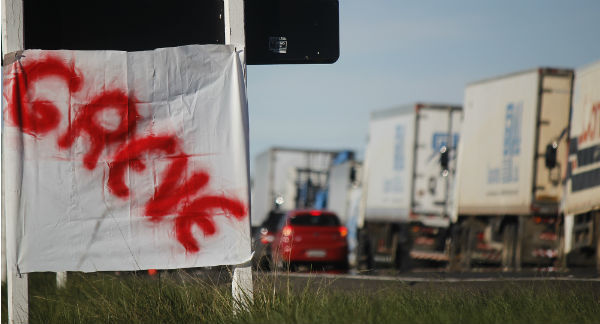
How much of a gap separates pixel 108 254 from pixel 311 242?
1622cm

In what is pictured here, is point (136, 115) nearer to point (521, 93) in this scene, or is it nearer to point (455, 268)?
point (521, 93)

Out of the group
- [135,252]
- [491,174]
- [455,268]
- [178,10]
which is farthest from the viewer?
[455,268]

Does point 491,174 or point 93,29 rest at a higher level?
point 93,29

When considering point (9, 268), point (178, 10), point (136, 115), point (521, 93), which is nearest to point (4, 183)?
point (9, 268)

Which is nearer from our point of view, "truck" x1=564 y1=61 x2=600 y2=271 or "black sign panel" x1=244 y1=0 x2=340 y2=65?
"black sign panel" x1=244 y1=0 x2=340 y2=65

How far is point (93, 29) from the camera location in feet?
26.8

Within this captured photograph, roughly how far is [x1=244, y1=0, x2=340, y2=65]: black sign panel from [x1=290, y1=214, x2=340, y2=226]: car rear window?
1576 cm

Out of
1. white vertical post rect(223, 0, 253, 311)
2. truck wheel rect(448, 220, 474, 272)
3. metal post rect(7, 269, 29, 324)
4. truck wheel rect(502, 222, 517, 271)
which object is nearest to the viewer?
white vertical post rect(223, 0, 253, 311)

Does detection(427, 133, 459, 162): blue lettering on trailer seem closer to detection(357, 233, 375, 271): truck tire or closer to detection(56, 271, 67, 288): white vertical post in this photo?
detection(357, 233, 375, 271): truck tire

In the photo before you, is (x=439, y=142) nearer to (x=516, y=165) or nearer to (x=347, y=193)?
(x=516, y=165)

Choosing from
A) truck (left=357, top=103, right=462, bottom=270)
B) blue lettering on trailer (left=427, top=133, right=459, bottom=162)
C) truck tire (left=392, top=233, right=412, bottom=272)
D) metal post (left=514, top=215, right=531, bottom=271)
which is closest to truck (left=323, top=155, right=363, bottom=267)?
truck (left=357, top=103, right=462, bottom=270)

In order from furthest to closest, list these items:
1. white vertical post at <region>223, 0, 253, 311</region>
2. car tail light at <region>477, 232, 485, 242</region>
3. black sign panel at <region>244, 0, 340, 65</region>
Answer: car tail light at <region>477, 232, 485, 242</region>
black sign panel at <region>244, 0, 340, 65</region>
white vertical post at <region>223, 0, 253, 311</region>

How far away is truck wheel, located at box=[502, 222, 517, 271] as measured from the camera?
2077 centimetres

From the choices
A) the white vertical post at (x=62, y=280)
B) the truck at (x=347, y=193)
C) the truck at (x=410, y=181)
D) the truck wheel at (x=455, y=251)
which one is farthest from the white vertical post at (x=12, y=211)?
the truck at (x=347, y=193)
